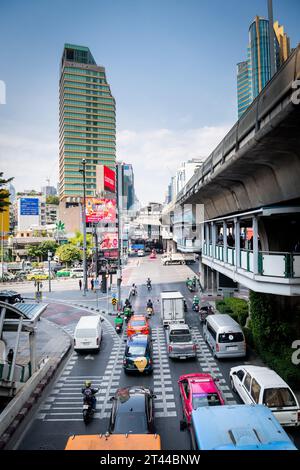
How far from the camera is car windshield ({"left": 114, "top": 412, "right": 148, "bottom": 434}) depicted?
936 centimetres

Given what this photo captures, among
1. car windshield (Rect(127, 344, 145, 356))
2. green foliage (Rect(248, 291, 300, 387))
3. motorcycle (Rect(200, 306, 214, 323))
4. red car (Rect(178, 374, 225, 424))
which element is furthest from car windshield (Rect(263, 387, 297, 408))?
motorcycle (Rect(200, 306, 214, 323))

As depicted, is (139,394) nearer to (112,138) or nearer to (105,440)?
(105,440)

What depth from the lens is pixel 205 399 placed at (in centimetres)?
1108

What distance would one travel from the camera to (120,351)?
19516mm

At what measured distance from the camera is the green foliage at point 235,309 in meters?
22.7

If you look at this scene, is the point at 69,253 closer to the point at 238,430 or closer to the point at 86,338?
the point at 86,338

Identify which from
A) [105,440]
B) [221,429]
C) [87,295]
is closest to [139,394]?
[105,440]

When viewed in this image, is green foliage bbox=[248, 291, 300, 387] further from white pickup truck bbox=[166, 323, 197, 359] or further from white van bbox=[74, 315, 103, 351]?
white van bbox=[74, 315, 103, 351]

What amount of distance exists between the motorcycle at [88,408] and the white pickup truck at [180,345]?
243 inches

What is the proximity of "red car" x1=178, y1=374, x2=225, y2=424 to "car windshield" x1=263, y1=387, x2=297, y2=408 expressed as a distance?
1468 millimetres

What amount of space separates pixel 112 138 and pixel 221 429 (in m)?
131

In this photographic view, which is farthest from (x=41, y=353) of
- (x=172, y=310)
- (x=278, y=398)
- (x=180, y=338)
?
(x=278, y=398)

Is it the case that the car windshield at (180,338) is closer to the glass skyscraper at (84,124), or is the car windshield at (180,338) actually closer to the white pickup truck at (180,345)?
the white pickup truck at (180,345)

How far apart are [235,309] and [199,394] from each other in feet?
43.8
